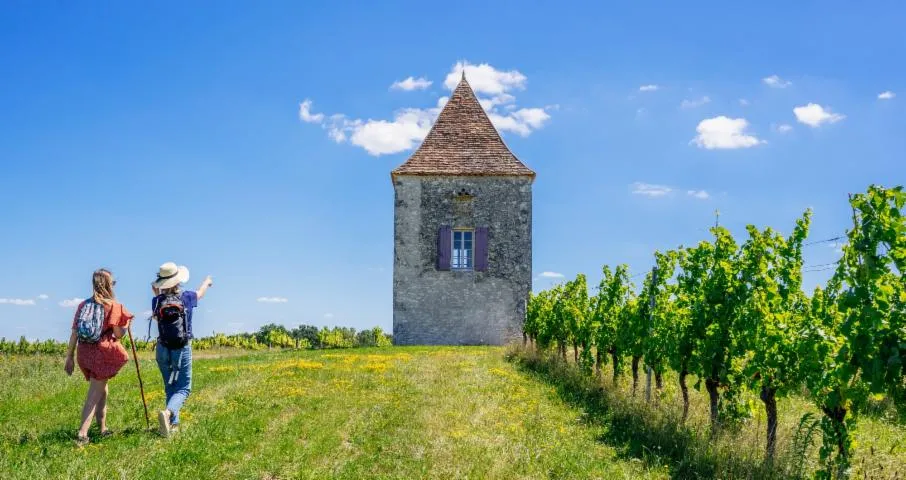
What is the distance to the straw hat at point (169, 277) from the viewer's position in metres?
7.45

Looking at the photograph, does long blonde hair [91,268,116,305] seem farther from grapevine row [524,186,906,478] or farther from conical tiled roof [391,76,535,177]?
conical tiled roof [391,76,535,177]

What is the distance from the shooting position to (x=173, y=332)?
7.41 metres

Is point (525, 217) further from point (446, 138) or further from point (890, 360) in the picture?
point (890, 360)

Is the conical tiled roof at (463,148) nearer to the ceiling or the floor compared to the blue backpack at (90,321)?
nearer to the ceiling

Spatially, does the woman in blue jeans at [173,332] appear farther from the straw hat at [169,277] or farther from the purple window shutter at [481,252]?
the purple window shutter at [481,252]

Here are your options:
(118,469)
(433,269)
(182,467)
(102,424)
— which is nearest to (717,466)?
(182,467)

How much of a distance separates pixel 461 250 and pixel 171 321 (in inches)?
684

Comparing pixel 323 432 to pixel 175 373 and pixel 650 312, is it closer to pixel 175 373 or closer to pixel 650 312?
pixel 175 373

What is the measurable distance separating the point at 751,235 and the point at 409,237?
55.8ft

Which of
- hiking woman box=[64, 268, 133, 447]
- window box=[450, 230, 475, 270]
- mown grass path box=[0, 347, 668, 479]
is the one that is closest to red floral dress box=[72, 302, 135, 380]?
hiking woman box=[64, 268, 133, 447]

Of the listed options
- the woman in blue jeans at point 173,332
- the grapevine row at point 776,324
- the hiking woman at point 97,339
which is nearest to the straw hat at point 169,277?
the woman in blue jeans at point 173,332

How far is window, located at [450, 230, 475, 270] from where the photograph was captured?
24291 millimetres

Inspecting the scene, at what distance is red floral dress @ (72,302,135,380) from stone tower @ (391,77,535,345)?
1686cm

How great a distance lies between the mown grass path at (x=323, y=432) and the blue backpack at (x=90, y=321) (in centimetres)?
108
